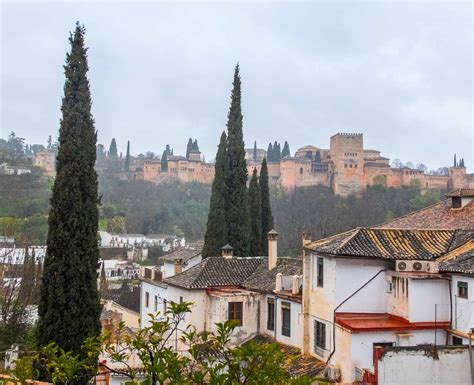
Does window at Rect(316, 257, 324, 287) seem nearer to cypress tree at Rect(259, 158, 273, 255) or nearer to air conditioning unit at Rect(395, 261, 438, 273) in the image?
air conditioning unit at Rect(395, 261, 438, 273)

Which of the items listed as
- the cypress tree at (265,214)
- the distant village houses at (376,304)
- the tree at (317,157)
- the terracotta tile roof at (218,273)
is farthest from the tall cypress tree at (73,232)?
the tree at (317,157)

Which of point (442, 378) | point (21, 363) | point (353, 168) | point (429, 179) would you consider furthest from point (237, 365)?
point (429, 179)

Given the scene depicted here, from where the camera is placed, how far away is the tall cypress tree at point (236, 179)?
28828 millimetres

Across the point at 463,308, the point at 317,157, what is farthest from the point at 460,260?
the point at 317,157

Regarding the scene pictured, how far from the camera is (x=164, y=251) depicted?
233ft

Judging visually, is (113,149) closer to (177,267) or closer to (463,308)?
(177,267)

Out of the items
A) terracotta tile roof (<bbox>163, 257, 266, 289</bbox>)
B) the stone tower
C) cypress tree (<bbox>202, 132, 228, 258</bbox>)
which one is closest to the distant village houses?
terracotta tile roof (<bbox>163, 257, 266, 289</bbox>)

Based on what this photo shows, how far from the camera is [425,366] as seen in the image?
12.4m

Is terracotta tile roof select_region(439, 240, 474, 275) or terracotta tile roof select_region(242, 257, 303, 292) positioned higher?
terracotta tile roof select_region(439, 240, 474, 275)

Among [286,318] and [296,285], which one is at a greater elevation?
[296,285]

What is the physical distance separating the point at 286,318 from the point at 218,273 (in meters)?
4.21

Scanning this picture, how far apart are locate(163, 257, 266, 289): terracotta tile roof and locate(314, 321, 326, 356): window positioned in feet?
18.5

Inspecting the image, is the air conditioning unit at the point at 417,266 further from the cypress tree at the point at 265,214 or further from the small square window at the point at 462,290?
the cypress tree at the point at 265,214

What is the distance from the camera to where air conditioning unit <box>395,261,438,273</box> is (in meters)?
14.7
